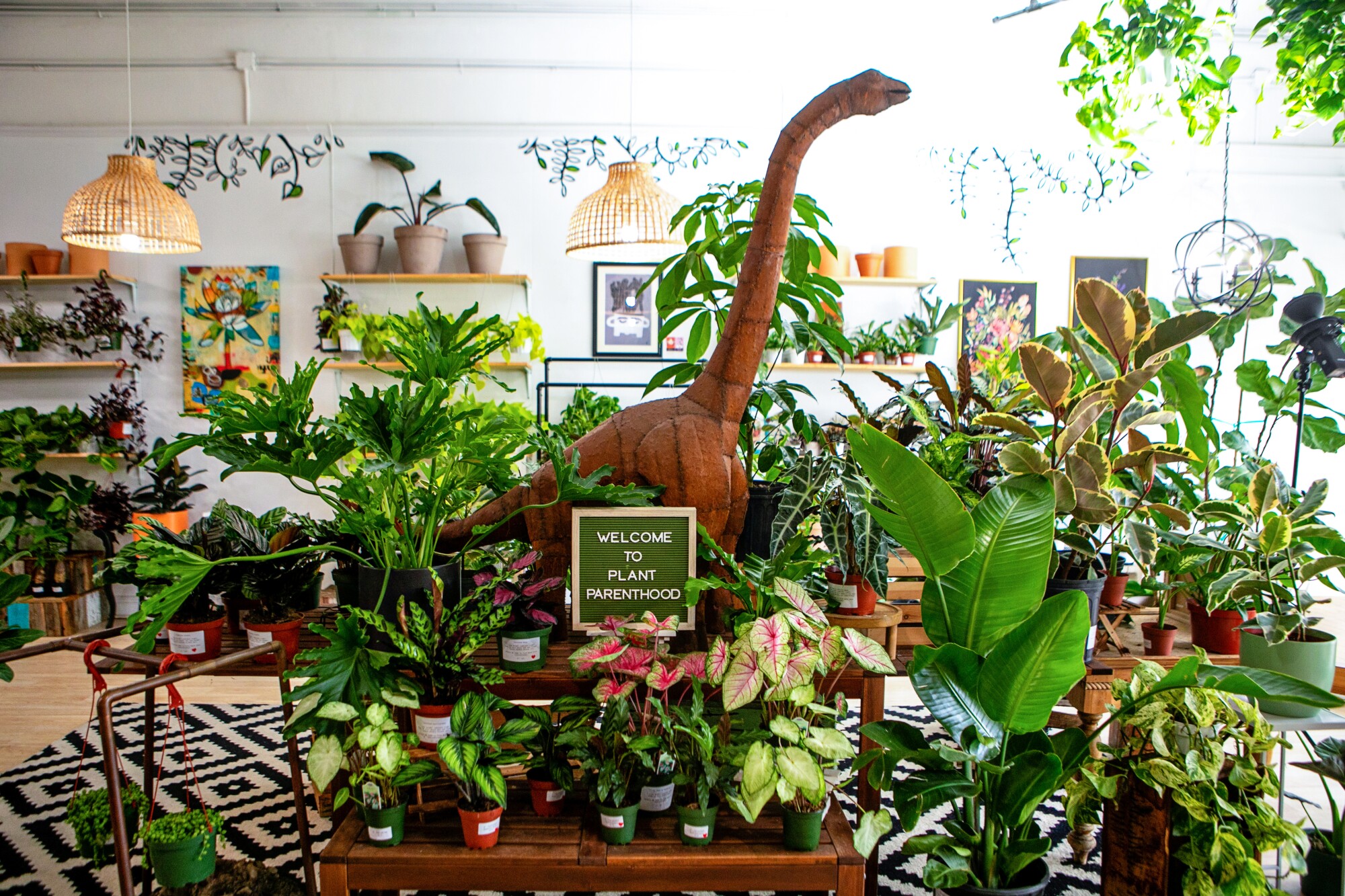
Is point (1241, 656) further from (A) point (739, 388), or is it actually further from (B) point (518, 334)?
(B) point (518, 334)

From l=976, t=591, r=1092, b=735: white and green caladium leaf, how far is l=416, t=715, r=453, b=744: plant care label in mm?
989

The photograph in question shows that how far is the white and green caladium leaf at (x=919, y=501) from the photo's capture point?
1366 millimetres

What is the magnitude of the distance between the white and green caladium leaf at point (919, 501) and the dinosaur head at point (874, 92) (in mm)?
629

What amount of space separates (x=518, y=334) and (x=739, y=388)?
2780 millimetres

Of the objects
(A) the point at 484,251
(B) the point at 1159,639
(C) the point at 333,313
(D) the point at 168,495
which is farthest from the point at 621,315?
(B) the point at 1159,639

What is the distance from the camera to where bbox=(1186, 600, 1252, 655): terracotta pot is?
1822 millimetres

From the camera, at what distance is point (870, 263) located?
476 centimetres

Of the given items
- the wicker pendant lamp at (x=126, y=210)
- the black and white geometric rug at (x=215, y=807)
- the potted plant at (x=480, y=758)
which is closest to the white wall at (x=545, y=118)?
the wicker pendant lamp at (x=126, y=210)

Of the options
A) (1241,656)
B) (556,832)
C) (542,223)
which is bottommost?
(556,832)

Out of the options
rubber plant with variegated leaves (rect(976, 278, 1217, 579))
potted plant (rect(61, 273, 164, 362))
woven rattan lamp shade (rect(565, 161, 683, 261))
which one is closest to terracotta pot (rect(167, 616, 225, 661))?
rubber plant with variegated leaves (rect(976, 278, 1217, 579))

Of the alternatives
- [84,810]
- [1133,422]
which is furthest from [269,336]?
[1133,422]

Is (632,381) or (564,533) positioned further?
(632,381)

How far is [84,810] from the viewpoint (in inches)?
59.2

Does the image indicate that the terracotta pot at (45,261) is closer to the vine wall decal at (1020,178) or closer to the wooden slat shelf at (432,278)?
the wooden slat shelf at (432,278)
